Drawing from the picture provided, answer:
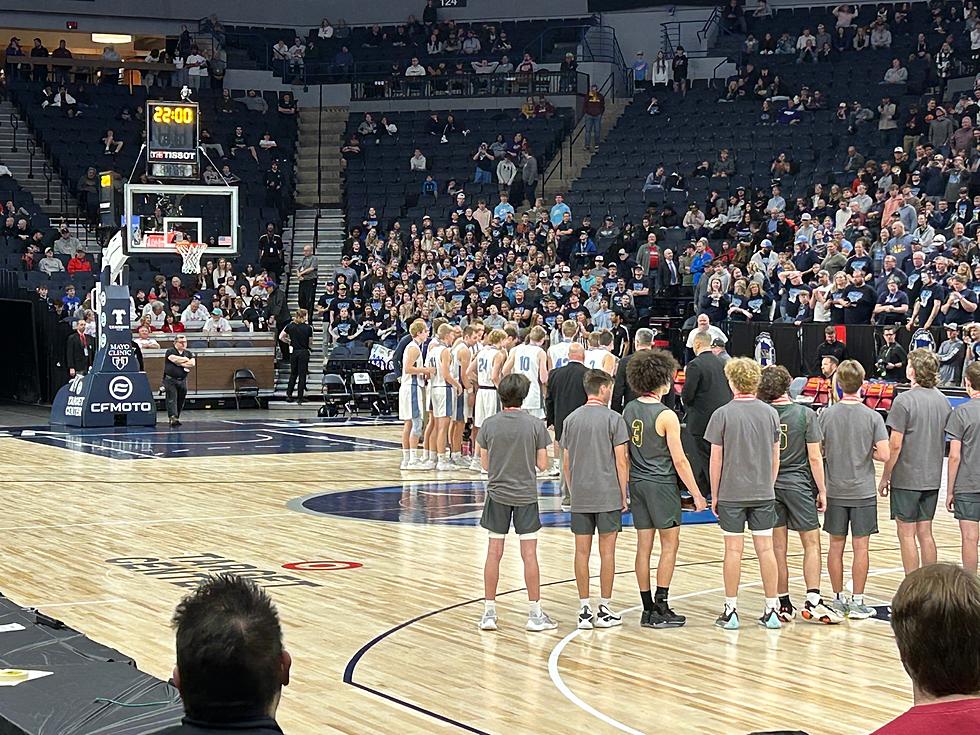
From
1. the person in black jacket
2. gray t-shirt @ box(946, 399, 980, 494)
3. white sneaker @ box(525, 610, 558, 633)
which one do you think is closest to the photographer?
gray t-shirt @ box(946, 399, 980, 494)

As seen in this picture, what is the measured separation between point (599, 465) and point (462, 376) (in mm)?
8112

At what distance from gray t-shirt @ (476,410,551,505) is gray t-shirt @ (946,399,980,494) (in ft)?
9.30

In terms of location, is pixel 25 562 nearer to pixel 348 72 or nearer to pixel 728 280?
pixel 728 280

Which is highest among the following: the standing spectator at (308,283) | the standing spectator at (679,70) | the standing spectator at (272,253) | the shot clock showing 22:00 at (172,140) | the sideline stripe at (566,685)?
the standing spectator at (679,70)

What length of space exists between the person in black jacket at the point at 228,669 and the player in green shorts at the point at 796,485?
255 inches

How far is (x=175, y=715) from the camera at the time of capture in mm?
5051

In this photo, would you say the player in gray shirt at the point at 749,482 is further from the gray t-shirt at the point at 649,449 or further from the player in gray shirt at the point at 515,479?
the player in gray shirt at the point at 515,479

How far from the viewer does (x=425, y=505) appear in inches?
564

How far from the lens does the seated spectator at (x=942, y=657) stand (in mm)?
2695

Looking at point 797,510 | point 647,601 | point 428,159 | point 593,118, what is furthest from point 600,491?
point 593,118

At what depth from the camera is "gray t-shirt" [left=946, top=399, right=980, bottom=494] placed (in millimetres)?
9266

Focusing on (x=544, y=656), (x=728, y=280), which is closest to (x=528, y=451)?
(x=544, y=656)

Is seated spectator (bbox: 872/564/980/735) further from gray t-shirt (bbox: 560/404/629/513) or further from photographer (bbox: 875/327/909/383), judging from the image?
photographer (bbox: 875/327/909/383)

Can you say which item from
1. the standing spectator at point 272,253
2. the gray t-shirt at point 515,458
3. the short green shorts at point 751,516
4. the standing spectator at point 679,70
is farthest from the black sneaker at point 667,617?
the standing spectator at point 679,70
